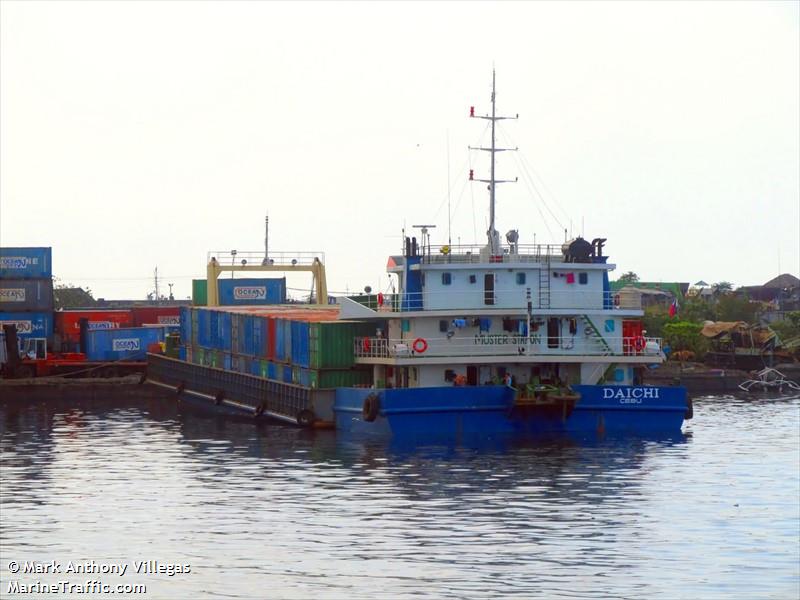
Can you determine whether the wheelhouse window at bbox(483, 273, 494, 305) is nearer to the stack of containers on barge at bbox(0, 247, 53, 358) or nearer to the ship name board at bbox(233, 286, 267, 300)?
the stack of containers on barge at bbox(0, 247, 53, 358)

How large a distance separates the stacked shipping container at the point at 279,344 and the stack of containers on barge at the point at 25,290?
10.3 m

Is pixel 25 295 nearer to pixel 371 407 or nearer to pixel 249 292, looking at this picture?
pixel 249 292

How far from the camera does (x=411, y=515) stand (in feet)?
121

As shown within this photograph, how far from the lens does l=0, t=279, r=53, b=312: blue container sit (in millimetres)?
84250

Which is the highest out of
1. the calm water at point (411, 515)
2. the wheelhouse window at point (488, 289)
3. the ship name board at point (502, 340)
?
the wheelhouse window at point (488, 289)

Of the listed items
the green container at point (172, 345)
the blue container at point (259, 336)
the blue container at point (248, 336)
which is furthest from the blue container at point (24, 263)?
the blue container at point (259, 336)

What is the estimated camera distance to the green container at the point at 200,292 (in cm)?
9241

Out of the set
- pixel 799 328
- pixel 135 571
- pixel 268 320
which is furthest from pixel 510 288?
pixel 799 328

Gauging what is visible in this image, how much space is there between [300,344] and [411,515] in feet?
69.1

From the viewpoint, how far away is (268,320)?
205ft

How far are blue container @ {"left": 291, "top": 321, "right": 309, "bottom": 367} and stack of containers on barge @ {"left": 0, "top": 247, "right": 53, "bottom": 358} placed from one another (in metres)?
29.8

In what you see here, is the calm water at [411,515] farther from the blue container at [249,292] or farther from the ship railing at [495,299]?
the blue container at [249,292]

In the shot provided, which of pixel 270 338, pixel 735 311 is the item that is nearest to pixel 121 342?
pixel 270 338

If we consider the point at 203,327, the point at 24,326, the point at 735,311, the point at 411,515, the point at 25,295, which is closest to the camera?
the point at 411,515
